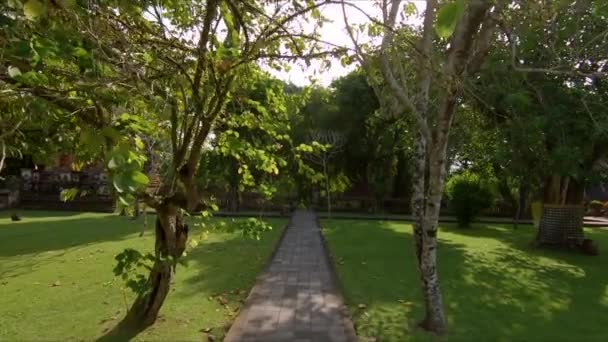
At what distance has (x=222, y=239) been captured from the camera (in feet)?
45.5

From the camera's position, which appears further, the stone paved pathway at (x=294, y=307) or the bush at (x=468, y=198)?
the bush at (x=468, y=198)

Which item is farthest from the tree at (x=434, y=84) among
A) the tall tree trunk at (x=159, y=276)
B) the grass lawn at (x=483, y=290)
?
the tall tree trunk at (x=159, y=276)

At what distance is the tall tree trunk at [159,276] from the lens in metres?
5.14

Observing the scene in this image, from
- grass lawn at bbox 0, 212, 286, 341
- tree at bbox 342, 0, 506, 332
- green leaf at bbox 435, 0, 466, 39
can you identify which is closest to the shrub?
grass lawn at bbox 0, 212, 286, 341

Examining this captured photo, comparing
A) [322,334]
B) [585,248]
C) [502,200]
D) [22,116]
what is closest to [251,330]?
[322,334]

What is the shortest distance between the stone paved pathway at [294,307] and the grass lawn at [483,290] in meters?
0.27

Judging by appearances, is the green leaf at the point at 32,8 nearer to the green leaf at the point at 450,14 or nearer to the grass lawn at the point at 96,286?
the green leaf at the point at 450,14

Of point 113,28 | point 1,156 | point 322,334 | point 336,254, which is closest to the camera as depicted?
point 1,156

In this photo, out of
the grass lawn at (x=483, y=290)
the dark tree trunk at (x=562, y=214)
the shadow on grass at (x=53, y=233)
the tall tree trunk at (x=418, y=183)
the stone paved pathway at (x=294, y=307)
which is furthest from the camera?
the dark tree trunk at (x=562, y=214)

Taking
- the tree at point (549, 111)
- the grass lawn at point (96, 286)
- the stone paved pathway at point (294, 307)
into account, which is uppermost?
the tree at point (549, 111)

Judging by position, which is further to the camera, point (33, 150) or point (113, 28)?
point (33, 150)

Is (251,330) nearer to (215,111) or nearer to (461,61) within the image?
(215,111)

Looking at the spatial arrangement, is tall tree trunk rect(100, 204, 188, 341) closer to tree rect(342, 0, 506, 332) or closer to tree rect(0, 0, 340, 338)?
tree rect(0, 0, 340, 338)

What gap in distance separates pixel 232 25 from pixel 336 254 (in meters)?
7.89
